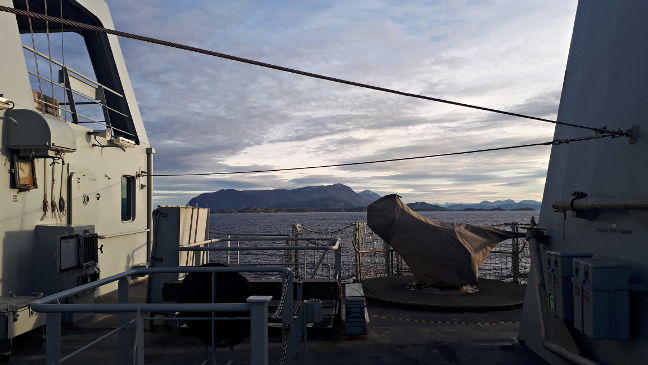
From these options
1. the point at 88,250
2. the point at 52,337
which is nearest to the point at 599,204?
the point at 52,337

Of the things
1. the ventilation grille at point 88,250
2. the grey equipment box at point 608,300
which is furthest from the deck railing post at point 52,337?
the ventilation grille at point 88,250

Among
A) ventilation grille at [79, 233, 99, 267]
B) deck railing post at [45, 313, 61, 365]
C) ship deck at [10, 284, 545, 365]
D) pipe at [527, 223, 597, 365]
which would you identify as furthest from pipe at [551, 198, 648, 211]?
ventilation grille at [79, 233, 99, 267]

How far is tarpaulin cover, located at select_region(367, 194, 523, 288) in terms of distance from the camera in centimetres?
1154

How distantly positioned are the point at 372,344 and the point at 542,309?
8.44 ft

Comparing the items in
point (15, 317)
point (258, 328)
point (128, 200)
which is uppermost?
point (128, 200)

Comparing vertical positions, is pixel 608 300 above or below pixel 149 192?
below

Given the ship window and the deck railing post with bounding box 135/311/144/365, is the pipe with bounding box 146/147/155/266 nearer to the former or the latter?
the ship window

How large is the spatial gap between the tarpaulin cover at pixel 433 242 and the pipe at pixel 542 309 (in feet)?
14.0

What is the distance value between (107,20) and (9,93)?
5254 mm

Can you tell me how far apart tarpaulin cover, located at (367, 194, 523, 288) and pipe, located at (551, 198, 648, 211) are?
207 inches

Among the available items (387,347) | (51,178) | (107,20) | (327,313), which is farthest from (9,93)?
(387,347)

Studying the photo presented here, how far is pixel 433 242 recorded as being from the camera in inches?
466

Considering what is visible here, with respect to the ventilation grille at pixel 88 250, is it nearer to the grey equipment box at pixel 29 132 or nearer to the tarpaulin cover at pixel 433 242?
the grey equipment box at pixel 29 132

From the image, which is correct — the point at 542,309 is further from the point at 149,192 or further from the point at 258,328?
the point at 149,192
